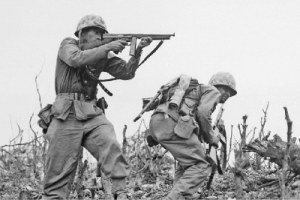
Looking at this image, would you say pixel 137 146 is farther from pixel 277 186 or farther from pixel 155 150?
pixel 277 186

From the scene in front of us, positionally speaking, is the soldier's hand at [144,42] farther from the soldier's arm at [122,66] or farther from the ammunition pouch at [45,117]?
the ammunition pouch at [45,117]

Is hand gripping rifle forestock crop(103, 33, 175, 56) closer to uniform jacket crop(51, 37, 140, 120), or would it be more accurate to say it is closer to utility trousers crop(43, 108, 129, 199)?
uniform jacket crop(51, 37, 140, 120)

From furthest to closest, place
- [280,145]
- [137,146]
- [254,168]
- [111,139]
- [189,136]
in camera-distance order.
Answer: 1. [137,146]
2. [254,168]
3. [280,145]
4. [189,136]
5. [111,139]

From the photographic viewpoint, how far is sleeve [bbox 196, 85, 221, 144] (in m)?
7.98

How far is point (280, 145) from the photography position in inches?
336

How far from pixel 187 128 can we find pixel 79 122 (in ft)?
5.06

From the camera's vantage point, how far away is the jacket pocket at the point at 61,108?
6941mm

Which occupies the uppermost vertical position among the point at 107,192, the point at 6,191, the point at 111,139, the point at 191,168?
the point at 111,139

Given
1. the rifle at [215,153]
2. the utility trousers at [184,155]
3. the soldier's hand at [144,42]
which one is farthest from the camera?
the rifle at [215,153]

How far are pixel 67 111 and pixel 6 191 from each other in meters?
4.39

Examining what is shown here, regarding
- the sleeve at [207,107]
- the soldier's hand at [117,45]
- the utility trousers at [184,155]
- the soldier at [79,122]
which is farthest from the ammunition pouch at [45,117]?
the sleeve at [207,107]

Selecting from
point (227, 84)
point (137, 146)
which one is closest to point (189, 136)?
point (227, 84)

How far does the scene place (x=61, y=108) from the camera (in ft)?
22.9

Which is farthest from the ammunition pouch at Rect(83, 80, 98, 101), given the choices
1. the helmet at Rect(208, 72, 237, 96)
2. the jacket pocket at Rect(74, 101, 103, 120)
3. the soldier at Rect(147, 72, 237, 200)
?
the helmet at Rect(208, 72, 237, 96)
